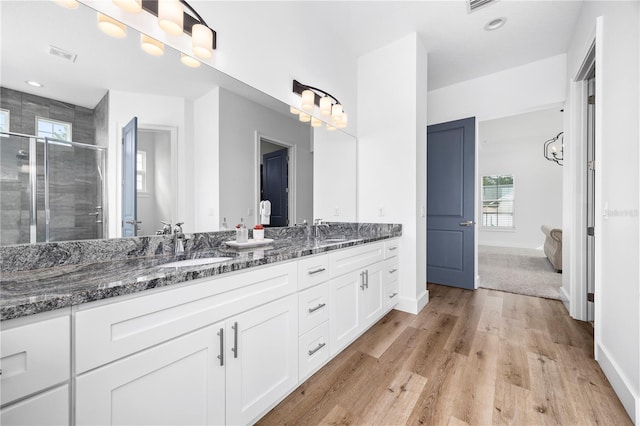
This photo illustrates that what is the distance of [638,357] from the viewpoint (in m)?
1.27

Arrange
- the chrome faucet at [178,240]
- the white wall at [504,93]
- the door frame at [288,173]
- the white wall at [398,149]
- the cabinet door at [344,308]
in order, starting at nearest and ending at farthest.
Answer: the chrome faucet at [178,240], the cabinet door at [344,308], the door frame at [288,173], the white wall at [398,149], the white wall at [504,93]

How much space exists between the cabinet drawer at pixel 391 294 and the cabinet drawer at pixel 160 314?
1501mm

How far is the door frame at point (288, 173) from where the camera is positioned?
1.97m

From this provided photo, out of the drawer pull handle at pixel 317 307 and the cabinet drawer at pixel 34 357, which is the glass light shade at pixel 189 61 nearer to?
the cabinet drawer at pixel 34 357

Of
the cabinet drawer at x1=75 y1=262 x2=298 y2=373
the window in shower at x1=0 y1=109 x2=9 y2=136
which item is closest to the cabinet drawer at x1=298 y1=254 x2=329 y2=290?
the cabinet drawer at x1=75 y1=262 x2=298 y2=373

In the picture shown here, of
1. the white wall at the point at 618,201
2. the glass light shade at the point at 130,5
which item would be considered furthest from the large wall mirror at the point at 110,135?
the white wall at the point at 618,201

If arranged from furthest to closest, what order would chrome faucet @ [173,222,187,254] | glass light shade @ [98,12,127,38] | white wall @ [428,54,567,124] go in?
white wall @ [428,54,567,124] < chrome faucet @ [173,222,187,254] < glass light shade @ [98,12,127,38]

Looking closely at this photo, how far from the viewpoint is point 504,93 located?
11.0 ft

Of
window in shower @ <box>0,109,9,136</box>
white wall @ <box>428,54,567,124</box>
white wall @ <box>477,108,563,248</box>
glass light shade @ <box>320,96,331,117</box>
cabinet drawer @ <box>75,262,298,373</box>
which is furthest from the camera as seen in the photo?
white wall @ <box>477,108,563,248</box>

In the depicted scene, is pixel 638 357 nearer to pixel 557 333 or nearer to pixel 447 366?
pixel 447 366

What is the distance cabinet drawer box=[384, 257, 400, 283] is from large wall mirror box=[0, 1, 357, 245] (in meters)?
1.28

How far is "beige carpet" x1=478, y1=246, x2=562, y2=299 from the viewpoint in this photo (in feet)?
11.2

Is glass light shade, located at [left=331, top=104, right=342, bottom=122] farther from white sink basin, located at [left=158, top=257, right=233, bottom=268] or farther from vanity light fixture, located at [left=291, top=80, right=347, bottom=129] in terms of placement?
white sink basin, located at [left=158, top=257, right=233, bottom=268]

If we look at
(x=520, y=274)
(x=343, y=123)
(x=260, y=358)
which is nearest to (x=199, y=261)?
(x=260, y=358)
